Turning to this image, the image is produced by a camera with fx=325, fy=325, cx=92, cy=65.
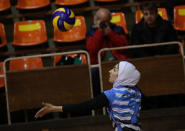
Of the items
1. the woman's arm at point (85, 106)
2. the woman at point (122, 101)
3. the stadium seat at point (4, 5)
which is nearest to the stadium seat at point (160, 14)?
the stadium seat at point (4, 5)

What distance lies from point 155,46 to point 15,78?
153 cm

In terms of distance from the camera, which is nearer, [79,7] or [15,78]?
[15,78]

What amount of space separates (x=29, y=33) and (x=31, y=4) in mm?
500

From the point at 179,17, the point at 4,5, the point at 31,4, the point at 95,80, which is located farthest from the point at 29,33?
the point at 179,17

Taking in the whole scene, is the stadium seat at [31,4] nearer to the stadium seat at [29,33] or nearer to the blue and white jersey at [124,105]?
the stadium seat at [29,33]

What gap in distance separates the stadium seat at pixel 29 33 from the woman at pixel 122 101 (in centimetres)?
231

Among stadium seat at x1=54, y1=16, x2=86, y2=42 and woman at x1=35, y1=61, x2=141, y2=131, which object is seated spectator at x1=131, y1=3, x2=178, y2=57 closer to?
stadium seat at x1=54, y1=16, x2=86, y2=42

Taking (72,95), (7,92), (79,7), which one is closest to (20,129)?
(7,92)

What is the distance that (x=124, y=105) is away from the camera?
2.14 metres

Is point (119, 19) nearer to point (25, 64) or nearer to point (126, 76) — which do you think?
point (25, 64)

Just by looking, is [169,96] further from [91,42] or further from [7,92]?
[7,92]

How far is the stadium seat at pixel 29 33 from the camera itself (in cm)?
434

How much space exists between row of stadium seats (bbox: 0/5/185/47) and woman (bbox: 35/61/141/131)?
2.18 metres

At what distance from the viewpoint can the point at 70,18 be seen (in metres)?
3.39
